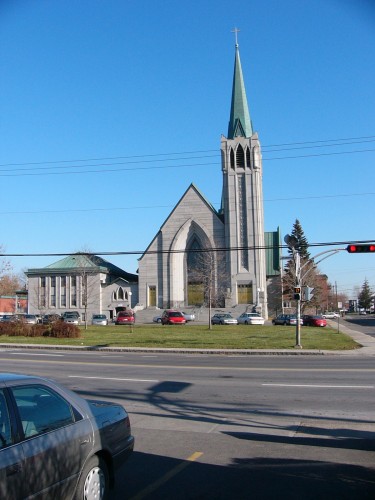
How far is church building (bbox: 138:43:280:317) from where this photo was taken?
73.5 meters

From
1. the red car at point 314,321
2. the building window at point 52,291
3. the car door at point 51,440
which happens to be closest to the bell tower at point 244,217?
the red car at point 314,321

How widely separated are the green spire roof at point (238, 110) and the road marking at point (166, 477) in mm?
74231

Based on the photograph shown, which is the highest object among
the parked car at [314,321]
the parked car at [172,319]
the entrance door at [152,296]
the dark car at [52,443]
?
the entrance door at [152,296]

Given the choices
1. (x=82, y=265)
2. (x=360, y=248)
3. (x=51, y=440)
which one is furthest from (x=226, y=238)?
(x=51, y=440)

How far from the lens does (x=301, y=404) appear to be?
1080 centimetres

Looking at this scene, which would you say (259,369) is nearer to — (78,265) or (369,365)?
(369,365)

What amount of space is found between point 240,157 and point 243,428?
70.5 meters

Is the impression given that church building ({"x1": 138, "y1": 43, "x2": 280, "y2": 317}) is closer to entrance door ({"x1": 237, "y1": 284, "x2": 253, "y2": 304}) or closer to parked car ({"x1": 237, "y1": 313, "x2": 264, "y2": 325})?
entrance door ({"x1": 237, "y1": 284, "x2": 253, "y2": 304})

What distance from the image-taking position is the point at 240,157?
253 feet

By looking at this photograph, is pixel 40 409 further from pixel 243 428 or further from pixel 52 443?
pixel 243 428

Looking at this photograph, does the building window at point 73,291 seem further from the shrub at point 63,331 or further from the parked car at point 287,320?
the shrub at point 63,331

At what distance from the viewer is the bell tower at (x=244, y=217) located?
73.4 meters

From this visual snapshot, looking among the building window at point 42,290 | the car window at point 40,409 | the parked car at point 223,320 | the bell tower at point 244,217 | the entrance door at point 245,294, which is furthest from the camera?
the building window at point 42,290

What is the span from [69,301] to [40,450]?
79.9 meters
